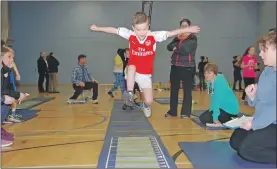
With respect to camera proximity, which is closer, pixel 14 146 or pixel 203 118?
pixel 14 146

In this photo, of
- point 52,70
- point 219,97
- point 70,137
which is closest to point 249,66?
point 219,97

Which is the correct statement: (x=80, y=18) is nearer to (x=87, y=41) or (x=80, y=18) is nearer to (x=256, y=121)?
(x=87, y=41)

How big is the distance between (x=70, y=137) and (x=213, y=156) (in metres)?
1.68

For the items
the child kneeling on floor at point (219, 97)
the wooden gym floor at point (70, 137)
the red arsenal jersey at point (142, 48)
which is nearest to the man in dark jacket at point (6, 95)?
the wooden gym floor at point (70, 137)

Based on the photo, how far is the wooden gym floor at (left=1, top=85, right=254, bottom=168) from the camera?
110 inches

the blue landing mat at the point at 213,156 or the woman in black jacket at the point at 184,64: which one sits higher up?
the woman in black jacket at the point at 184,64

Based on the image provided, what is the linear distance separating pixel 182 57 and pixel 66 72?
12813mm

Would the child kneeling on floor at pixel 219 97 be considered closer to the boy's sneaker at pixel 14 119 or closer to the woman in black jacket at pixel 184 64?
the woman in black jacket at pixel 184 64

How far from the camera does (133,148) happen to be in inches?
126

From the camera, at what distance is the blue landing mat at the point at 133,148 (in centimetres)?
269

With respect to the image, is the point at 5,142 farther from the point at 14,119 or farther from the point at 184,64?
the point at 184,64

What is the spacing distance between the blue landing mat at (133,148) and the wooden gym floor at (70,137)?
8 centimetres

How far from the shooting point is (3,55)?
388 centimetres

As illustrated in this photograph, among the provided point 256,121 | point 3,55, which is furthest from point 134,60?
point 256,121
